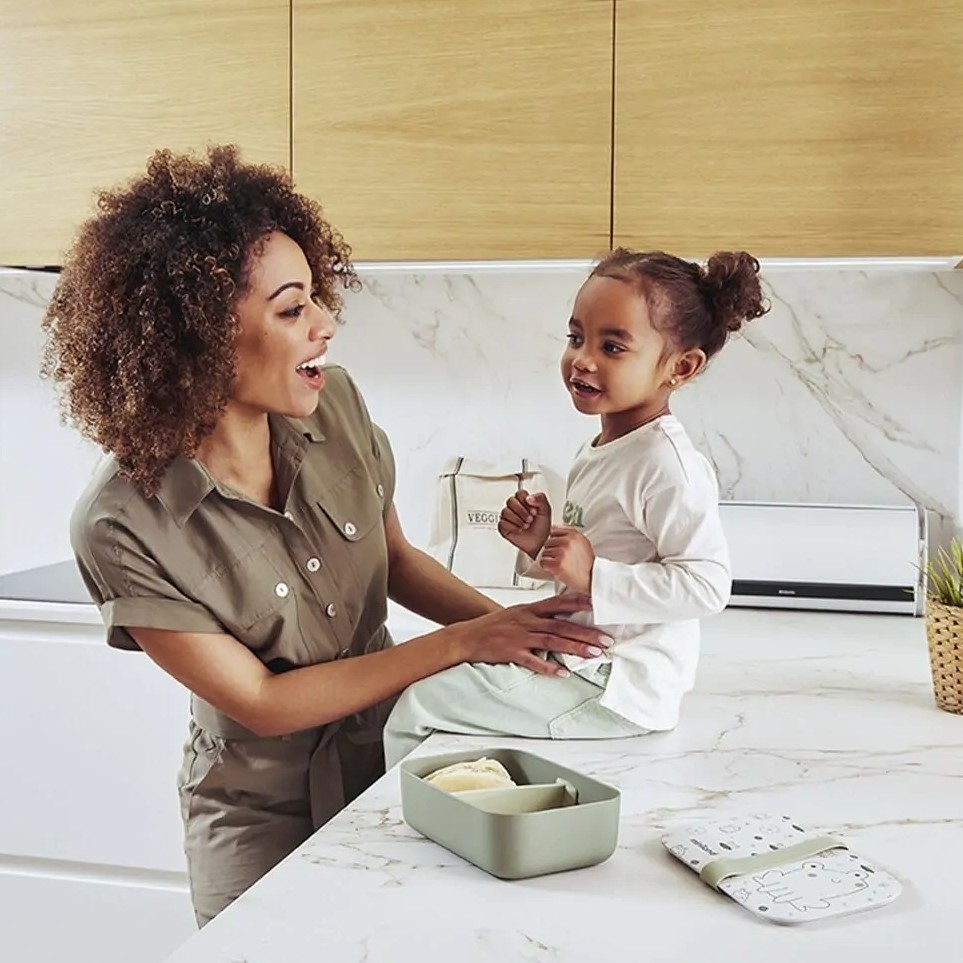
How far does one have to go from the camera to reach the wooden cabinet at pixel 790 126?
1.93 m

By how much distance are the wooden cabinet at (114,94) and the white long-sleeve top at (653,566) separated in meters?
1.08

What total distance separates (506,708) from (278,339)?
18.0 inches

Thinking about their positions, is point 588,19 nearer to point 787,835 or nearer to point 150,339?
point 150,339

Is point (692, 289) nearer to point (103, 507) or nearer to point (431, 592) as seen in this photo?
point (431, 592)

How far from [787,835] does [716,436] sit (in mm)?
1512

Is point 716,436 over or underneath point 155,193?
underneath

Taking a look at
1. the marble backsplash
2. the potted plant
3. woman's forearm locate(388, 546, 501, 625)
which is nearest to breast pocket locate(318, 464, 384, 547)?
woman's forearm locate(388, 546, 501, 625)

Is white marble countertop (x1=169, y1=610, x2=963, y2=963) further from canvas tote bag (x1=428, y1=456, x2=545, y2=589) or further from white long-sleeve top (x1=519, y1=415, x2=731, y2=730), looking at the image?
canvas tote bag (x1=428, y1=456, x2=545, y2=589)

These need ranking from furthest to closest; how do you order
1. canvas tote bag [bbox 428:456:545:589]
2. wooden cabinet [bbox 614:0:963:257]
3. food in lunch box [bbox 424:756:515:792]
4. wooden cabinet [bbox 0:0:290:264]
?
1. canvas tote bag [bbox 428:456:545:589]
2. wooden cabinet [bbox 0:0:290:264]
3. wooden cabinet [bbox 614:0:963:257]
4. food in lunch box [bbox 424:756:515:792]

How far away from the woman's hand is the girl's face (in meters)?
0.23

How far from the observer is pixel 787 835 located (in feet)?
3.20

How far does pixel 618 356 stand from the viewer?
140 centimetres

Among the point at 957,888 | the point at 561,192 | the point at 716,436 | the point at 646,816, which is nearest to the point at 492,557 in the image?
the point at 716,436

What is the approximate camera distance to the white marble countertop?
813 millimetres
